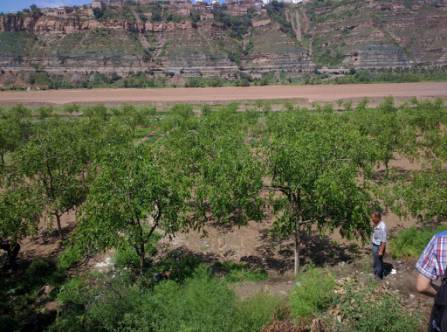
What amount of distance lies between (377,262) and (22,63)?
156985 millimetres

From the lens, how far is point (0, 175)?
55.4ft

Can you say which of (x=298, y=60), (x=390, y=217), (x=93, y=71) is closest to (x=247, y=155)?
(x=390, y=217)

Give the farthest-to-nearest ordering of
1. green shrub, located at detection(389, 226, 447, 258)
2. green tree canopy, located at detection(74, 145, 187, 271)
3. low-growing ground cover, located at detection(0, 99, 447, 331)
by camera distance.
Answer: green shrub, located at detection(389, 226, 447, 258) < green tree canopy, located at detection(74, 145, 187, 271) < low-growing ground cover, located at detection(0, 99, 447, 331)

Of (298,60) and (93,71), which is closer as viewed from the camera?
(93,71)

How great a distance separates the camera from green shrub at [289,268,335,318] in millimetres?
8398

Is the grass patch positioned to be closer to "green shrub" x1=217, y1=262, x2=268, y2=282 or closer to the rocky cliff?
"green shrub" x1=217, y1=262, x2=268, y2=282

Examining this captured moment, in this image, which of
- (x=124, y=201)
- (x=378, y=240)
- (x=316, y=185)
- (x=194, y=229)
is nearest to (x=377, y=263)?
(x=378, y=240)

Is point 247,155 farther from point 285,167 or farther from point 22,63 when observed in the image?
point 22,63

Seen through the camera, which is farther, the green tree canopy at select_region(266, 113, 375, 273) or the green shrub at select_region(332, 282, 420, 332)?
the green tree canopy at select_region(266, 113, 375, 273)

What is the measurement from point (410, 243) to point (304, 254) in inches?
138

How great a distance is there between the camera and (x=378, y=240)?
9.77 metres

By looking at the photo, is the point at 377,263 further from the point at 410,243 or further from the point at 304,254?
the point at 304,254

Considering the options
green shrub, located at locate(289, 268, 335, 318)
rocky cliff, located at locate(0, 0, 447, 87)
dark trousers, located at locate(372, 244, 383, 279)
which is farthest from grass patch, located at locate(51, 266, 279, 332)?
rocky cliff, located at locate(0, 0, 447, 87)

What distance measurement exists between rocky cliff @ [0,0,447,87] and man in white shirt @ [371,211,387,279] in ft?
420
